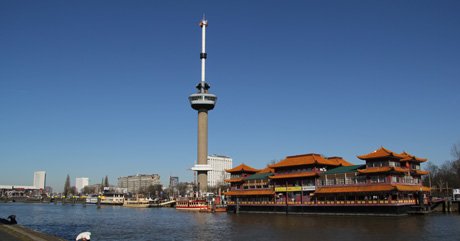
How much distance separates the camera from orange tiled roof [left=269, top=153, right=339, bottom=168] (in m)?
107

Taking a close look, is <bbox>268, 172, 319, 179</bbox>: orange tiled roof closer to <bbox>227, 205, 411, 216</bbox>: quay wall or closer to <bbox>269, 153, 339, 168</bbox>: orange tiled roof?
<bbox>269, 153, 339, 168</bbox>: orange tiled roof

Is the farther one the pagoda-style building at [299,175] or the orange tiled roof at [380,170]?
the pagoda-style building at [299,175]

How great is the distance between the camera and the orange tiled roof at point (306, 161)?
10694 cm

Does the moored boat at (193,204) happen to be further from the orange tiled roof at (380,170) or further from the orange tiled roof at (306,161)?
the orange tiled roof at (380,170)

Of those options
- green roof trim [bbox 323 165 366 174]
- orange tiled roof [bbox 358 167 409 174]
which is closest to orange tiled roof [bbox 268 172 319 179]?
green roof trim [bbox 323 165 366 174]

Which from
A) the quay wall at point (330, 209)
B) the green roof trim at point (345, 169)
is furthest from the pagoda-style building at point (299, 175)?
the green roof trim at point (345, 169)

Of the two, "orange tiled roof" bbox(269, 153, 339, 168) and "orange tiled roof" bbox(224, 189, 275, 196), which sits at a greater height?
"orange tiled roof" bbox(269, 153, 339, 168)

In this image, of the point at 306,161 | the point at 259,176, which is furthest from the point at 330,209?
the point at 259,176

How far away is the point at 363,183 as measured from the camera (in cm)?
9500

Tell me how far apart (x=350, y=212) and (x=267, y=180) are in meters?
30.5

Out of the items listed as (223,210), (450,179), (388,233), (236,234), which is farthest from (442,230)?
(450,179)

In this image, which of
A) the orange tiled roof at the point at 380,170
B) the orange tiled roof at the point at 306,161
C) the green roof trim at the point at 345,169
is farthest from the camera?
the orange tiled roof at the point at 306,161

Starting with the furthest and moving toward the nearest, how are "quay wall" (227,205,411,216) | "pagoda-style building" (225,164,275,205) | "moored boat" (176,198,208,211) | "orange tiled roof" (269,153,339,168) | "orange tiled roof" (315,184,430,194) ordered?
"moored boat" (176,198,208,211) → "pagoda-style building" (225,164,275,205) → "orange tiled roof" (269,153,339,168) → "orange tiled roof" (315,184,430,194) → "quay wall" (227,205,411,216)

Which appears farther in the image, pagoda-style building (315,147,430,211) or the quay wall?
pagoda-style building (315,147,430,211)
